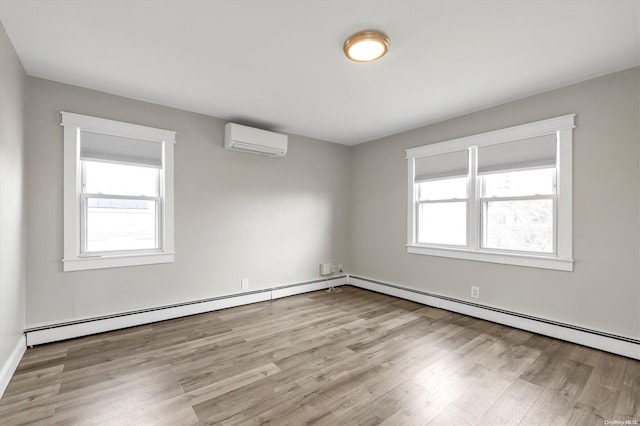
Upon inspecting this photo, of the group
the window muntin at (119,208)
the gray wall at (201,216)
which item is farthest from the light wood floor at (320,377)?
the window muntin at (119,208)

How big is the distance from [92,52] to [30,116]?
1.02 m

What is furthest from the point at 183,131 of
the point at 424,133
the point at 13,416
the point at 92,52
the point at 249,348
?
the point at 424,133

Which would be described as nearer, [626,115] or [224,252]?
[626,115]

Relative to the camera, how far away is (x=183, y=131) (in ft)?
11.8

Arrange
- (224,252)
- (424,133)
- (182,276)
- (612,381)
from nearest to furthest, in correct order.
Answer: (612,381) → (182,276) → (224,252) → (424,133)

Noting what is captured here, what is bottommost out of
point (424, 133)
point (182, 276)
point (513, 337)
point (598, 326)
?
point (513, 337)

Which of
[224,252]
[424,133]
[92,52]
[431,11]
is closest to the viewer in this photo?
[431,11]

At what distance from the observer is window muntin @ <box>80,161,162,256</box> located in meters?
3.07

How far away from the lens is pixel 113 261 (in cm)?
312

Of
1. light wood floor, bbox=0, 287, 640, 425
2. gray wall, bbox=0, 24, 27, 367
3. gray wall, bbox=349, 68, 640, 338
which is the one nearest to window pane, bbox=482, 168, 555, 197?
gray wall, bbox=349, 68, 640, 338

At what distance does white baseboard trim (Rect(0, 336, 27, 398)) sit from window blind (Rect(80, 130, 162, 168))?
1780 millimetres

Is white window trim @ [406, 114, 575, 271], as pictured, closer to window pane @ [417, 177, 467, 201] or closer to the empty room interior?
the empty room interior

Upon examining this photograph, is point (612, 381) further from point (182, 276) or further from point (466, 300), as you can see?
point (182, 276)

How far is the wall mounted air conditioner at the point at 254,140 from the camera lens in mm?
3756
